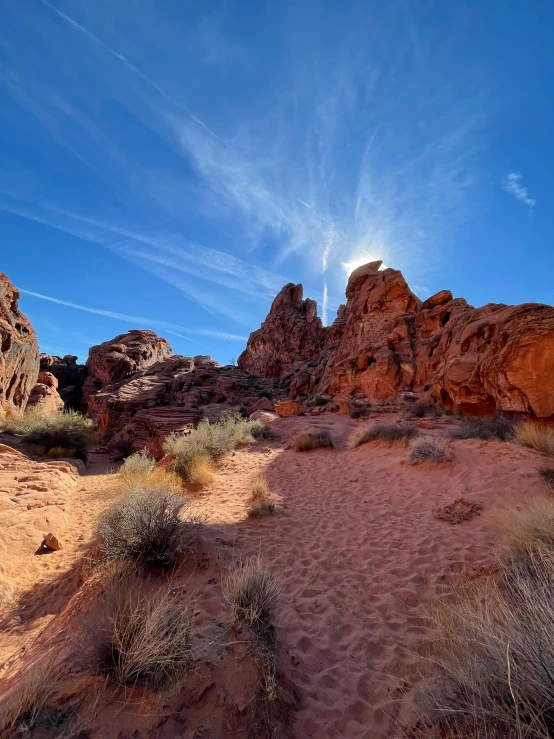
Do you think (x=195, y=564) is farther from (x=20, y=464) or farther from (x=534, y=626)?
(x=20, y=464)

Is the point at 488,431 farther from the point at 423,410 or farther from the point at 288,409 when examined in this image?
the point at 288,409

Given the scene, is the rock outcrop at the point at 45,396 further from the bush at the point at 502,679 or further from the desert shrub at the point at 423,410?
the bush at the point at 502,679

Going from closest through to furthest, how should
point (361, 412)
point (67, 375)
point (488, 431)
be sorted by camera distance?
point (488, 431) → point (361, 412) → point (67, 375)

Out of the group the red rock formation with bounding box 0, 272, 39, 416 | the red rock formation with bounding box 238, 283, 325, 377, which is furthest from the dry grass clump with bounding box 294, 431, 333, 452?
the red rock formation with bounding box 238, 283, 325, 377

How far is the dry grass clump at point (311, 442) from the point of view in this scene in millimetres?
11742

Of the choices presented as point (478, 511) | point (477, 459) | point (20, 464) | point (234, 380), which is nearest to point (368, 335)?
point (234, 380)

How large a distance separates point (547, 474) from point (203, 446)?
9.60m

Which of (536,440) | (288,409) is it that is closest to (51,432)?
(288,409)

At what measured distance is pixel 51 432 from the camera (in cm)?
1502

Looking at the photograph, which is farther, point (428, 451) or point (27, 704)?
point (428, 451)

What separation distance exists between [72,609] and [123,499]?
1.76m

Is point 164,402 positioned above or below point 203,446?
above

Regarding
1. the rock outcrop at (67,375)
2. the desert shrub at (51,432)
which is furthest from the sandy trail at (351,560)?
the rock outcrop at (67,375)

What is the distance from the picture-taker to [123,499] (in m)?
4.93
